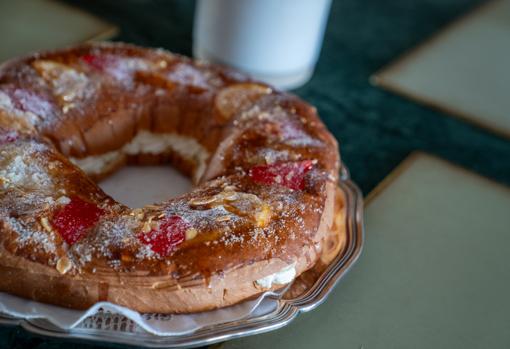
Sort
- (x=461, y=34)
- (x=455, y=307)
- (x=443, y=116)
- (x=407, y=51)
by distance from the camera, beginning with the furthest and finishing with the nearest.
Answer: (x=461, y=34) < (x=407, y=51) < (x=443, y=116) < (x=455, y=307)

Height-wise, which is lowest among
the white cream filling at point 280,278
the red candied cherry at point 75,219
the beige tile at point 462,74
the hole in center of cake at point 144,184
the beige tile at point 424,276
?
the beige tile at point 424,276

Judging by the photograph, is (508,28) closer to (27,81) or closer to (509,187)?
(509,187)

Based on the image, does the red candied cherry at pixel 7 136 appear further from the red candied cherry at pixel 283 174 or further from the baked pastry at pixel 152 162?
the red candied cherry at pixel 283 174

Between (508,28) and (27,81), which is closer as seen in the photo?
(27,81)

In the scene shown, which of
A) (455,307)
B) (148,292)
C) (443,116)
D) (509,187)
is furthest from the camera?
(443,116)

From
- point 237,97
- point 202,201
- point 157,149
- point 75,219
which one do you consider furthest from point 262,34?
point 75,219

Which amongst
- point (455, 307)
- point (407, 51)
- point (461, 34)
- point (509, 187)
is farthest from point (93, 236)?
point (461, 34)

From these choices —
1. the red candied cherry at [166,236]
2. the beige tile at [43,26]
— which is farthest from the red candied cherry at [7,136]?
the beige tile at [43,26]
